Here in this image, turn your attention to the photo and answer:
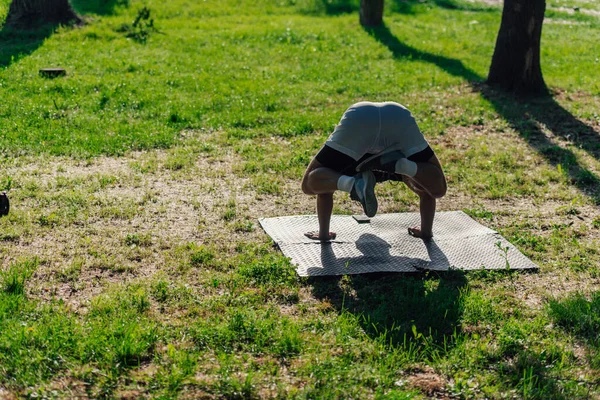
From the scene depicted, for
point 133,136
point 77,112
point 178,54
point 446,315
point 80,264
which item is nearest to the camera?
point 446,315

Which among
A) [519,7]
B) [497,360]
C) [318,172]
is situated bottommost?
[497,360]

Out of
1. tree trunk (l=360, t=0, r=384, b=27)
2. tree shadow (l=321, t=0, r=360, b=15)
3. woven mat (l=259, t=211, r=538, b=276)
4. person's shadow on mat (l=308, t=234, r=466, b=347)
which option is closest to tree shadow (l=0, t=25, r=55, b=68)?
tree trunk (l=360, t=0, r=384, b=27)

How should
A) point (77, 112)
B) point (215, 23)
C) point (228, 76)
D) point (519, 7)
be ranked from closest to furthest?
point (77, 112) < point (519, 7) < point (228, 76) < point (215, 23)

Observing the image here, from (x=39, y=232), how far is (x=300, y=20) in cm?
1077

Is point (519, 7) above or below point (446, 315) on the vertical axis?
above

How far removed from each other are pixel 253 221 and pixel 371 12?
9.94 m

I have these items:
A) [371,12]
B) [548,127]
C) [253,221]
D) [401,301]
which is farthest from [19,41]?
[401,301]

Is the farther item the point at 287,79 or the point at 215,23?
the point at 215,23

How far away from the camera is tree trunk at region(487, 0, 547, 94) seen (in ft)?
35.8

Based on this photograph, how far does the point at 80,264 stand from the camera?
5820mm

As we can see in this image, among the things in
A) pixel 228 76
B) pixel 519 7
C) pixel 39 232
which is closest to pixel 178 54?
pixel 228 76

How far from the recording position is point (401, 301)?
17.6ft

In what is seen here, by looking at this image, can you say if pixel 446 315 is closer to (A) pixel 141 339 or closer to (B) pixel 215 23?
(A) pixel 141 339

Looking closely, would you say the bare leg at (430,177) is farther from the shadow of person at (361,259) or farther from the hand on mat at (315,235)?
the hand on mat at (315,235)
